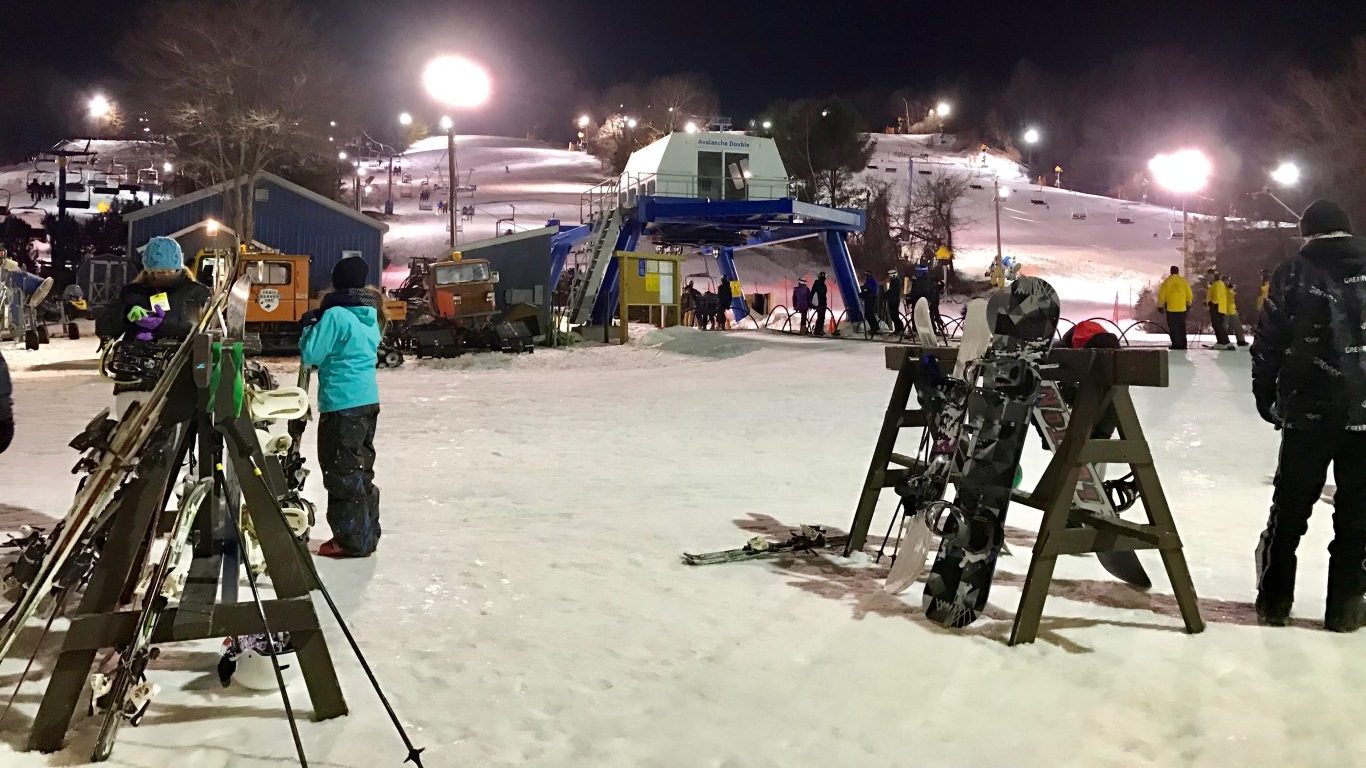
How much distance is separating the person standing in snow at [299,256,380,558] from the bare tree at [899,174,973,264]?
5025 cm

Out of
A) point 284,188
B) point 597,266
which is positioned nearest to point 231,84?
point 284,188

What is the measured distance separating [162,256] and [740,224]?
23.8 meters

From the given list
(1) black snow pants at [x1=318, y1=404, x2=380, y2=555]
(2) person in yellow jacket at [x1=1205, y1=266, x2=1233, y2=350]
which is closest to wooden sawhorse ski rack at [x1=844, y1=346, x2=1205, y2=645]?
(1) black snow pants at [x1=318, y1=404, x2=380, y2=555]

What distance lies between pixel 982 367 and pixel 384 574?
3269 mm

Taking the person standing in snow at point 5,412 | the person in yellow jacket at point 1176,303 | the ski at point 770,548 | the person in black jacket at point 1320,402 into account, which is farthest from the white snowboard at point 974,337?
the person in yellow jacket at point 1176,303

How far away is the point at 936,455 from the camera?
5.01 meters

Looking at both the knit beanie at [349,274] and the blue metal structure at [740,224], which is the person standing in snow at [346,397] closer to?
the knit beanie at [349,274]

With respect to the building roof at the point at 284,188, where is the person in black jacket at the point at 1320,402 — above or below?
below

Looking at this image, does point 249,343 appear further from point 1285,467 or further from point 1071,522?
point 1285,467

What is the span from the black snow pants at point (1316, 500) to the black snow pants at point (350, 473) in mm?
4514

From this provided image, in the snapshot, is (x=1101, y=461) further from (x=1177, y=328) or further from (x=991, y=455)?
(x=1177, y=328)

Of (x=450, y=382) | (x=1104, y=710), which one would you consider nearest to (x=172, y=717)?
(x=1104, y=710)

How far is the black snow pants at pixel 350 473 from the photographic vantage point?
17.2ft

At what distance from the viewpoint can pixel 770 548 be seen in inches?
223
